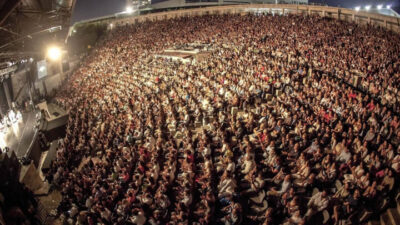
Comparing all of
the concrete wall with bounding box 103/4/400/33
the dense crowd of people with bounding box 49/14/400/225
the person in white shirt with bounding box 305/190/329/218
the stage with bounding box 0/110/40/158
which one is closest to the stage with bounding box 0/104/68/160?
the stage with bounding box 0/110/40/158

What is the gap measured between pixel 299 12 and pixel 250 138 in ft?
64.7

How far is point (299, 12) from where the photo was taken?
23.3 metres

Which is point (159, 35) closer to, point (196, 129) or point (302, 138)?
point (196, 129)

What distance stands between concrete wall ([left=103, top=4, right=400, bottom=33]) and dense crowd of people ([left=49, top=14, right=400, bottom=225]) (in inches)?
58.6

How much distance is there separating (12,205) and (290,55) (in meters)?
13.8

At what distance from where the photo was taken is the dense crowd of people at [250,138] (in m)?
5.74

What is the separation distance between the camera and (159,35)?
27297 mm

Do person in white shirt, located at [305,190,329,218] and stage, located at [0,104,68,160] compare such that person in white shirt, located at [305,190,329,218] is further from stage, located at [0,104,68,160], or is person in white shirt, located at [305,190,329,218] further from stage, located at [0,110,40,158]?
stage, located at [0,110,40,158]

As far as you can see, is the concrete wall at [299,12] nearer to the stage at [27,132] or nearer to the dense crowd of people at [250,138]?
the dense crowd of people at [250,138]

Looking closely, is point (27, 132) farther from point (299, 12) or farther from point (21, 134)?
point (299, 12)

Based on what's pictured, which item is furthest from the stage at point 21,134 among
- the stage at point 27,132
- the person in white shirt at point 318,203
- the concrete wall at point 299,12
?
the concrete wall at point 299,12

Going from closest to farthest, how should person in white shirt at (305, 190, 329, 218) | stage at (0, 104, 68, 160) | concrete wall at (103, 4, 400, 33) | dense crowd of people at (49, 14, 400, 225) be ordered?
1. person in white shirt at (305, 190, 329, 218)
2. dense crowd of people at (49, 14, 400, 225)
3. stage at (0, 104, 68, 160)
4. concrete wall at (103, 4, 400, 33)

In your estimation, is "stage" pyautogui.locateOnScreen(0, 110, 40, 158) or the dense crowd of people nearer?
the dense crowd of people

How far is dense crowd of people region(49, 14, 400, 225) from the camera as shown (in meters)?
5.74
